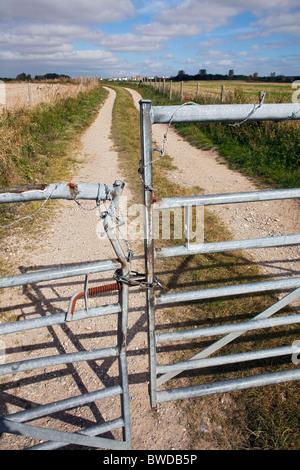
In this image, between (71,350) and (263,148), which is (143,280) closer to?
(71,350)

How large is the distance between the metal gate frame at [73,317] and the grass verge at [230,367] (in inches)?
26.7

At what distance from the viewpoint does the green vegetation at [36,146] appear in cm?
609

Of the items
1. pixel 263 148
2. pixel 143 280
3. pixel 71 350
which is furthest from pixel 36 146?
pixel 143 280

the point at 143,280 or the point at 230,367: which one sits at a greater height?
the point at 143,280

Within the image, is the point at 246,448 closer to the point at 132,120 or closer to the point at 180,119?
the point at 180,119

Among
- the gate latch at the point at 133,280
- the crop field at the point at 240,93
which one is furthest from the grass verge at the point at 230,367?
the crop field at the point at 240,93

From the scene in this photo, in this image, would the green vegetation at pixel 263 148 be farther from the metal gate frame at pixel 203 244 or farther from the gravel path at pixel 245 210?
the metal gate frame at pixel 203 244

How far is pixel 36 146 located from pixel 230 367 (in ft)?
24.2

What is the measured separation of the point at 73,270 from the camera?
1.59 meters

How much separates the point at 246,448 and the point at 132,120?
45.3 feet

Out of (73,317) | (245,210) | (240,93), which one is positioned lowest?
(245,210)

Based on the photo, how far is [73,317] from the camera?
5.49 feet

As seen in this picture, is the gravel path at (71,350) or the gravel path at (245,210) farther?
the gravel path at (245,210)
